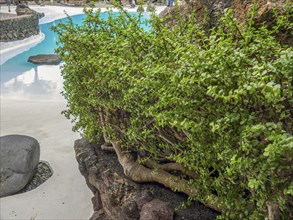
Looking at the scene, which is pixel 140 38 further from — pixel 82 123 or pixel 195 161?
pixel 82 123

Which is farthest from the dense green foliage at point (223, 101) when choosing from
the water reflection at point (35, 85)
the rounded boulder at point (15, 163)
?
the water reflection at point (35, 85)

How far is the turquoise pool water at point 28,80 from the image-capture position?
9.67 m

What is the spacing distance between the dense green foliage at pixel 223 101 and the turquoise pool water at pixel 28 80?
6817 mm

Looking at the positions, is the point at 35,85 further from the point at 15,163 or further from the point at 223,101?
the point at 223,101

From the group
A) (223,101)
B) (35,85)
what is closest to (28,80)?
(35,85)

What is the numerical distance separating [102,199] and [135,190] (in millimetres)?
551

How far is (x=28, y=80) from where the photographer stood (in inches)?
437

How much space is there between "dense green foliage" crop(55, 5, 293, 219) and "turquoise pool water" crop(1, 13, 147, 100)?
682 cm

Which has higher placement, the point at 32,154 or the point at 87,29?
the point at 87,29

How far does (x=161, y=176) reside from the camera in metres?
3.29

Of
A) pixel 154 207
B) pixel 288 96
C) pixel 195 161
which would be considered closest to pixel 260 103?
pixel 288 96

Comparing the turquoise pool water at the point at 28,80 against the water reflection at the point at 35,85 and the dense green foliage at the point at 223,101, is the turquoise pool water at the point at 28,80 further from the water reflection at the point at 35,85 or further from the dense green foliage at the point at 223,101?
the dense green foliage at the point at 223,101

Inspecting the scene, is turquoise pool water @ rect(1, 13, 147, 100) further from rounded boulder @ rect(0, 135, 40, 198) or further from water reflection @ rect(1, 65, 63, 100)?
rounded boulder @ rect(0, 135, 40, 198)

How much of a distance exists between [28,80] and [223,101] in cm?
1048
